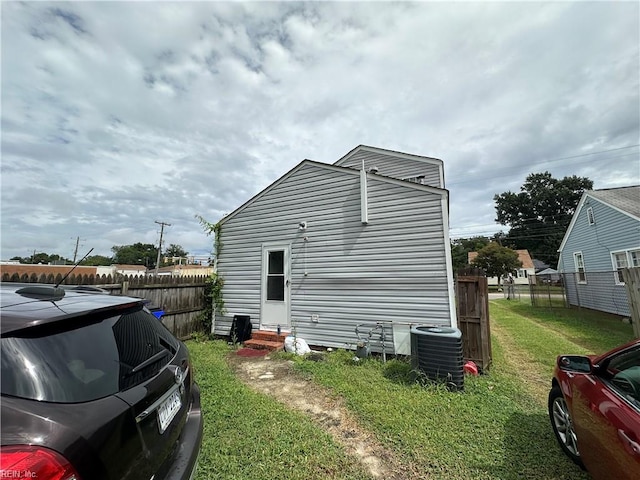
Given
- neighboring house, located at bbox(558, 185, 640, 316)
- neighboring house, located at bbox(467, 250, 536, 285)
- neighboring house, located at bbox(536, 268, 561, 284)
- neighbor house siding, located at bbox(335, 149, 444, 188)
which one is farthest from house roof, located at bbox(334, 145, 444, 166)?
neighboring house, located at bbox(467, 250, 536, 285)

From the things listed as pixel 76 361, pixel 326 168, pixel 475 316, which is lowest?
pixel 475 316

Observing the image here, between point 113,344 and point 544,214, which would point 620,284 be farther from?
point 544,214

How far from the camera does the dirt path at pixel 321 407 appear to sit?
2.63m

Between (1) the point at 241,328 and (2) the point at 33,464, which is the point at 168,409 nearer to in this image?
(2) the point at 33,464

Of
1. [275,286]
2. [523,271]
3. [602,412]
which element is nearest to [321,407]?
[602,412]

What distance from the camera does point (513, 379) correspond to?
471cm

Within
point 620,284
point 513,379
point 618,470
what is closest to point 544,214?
point 620,284

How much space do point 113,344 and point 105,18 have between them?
5.23 m

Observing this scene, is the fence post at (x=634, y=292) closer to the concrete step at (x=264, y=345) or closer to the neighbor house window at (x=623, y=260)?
the neighbor house window at (x=623, y=260)

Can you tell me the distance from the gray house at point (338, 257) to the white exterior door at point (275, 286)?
27 millimetres

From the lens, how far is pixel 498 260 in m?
36.1

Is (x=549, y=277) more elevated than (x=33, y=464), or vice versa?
(x=549, y=277)

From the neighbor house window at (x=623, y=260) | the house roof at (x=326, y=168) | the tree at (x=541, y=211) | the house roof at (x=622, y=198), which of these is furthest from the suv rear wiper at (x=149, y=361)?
the tree at (x=541, y=211)

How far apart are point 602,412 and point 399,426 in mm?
1900
